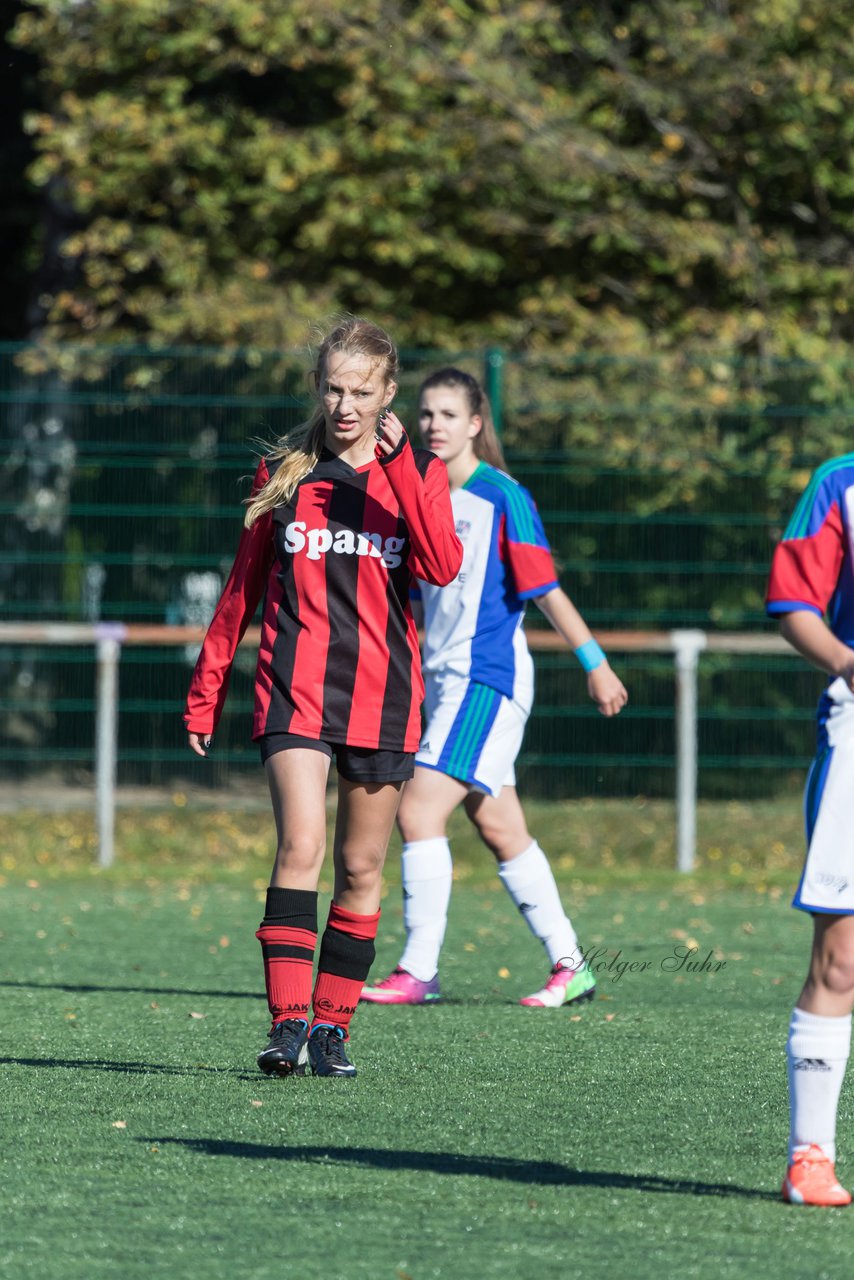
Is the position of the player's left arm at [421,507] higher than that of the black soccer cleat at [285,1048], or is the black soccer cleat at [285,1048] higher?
the player's left arm at [421,507]

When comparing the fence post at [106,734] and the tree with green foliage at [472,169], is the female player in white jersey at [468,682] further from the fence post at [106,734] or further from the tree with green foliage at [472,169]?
the tree with green foliage at [472,169]

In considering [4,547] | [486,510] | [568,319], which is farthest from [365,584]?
[568,319]

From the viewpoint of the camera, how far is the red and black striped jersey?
4.97 metres

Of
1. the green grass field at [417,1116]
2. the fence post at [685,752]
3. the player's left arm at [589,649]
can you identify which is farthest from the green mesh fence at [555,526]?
the player's left arm at [589,649]

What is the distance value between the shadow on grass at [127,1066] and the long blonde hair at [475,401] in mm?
2345

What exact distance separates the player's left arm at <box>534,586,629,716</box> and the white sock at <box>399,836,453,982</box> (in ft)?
2.50

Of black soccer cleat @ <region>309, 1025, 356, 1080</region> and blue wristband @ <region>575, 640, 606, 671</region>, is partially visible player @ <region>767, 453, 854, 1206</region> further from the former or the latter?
blue wristband @ <region>575, 640, 606, 671</region>

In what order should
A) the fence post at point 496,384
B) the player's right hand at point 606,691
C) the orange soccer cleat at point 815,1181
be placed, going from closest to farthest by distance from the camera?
the orange soccer cleat at point 815,1181 < the player's right hand at point 606,691 < the fence post at point 496,384

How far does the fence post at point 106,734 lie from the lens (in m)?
10.8

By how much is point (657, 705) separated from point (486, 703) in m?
4.89

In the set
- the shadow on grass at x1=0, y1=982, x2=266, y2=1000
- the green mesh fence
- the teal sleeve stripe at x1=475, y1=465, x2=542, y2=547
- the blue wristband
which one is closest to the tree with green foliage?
the green mesh fence

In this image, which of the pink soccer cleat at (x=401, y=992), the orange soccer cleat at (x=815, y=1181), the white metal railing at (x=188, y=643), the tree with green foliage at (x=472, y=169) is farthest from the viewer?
the tree with green foliage at (x=472, y=169)

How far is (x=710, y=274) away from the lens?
14.2 metres

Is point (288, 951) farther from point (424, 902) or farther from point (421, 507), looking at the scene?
point (424, 902)
